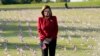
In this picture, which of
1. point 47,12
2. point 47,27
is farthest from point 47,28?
point 47,12

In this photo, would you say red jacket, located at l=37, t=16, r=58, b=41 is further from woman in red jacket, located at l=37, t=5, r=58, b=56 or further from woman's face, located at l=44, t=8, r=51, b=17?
woman's face, located at l=44, t=8, r=51, b=17

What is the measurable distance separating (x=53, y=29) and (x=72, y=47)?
5.62m

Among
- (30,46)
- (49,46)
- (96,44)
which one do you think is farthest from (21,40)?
(49,46)

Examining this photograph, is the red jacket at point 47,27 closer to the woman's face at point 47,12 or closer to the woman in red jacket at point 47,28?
the woman in red jacket at point 47,28

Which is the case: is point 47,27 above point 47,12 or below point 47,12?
below

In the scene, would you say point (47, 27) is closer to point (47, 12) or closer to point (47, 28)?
point (47, 28)

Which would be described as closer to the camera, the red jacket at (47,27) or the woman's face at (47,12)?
the woman's face at (47,12)

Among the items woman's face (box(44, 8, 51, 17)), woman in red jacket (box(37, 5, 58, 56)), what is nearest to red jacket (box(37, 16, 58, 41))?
woman in red jacket (box(37, 5, 58, 56))

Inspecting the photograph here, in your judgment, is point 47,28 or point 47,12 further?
point 47,28

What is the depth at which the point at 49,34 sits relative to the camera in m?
9.79

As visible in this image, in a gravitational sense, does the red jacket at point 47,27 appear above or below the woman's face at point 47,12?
below

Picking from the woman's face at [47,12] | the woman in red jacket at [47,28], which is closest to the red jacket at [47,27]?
the woman in red jacket at [47,28]

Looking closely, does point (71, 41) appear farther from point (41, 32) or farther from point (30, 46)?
point (41, 32)

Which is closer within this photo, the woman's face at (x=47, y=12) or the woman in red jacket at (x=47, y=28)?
the woman's face at (x=47, y=12)
